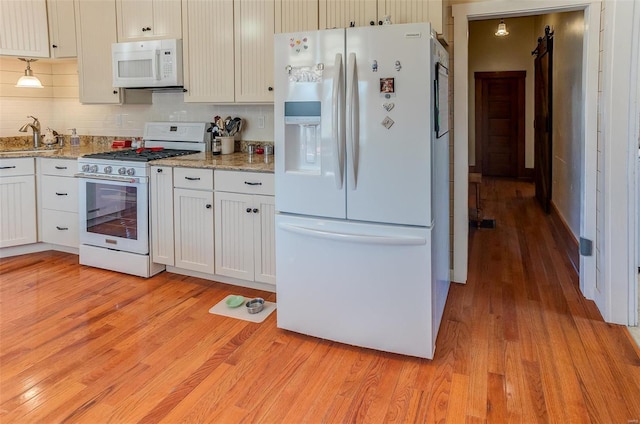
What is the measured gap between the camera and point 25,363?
2.36 metres

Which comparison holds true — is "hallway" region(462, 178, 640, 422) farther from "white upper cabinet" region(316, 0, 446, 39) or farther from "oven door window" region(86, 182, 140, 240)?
"oven door window" region(86, 182, 140, 240)

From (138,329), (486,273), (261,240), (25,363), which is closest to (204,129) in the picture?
(261,240)

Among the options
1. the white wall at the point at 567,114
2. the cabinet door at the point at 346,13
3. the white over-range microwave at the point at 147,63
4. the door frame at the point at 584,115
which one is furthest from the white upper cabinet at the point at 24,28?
the white wall at the point at 567,114

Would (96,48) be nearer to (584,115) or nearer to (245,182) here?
(245,182)

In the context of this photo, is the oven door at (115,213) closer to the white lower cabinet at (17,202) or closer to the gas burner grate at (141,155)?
the gas burner grate at (141,155)

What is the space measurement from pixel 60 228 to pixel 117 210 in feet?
2.75

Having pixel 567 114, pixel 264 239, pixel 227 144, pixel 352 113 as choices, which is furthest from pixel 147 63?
pixel 567 114

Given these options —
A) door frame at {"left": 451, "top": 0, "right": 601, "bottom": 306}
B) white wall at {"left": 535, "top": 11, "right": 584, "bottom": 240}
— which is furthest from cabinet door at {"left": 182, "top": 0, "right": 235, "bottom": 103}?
white wall at {"left": 535, "top": 11, "right": 584, "bottom": 240}

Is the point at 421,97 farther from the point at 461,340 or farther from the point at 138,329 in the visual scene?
the point at 138,329

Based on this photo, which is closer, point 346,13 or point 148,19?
point 346,13

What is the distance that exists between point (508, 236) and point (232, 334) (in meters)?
3.31

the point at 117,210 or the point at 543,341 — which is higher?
the point at 117,210

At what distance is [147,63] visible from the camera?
3.75 meters

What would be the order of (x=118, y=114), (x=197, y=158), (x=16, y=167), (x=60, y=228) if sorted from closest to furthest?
(x=197, y=158) < (x=16, y=167) < (x=60, y=228) < (x=118, y=114)
